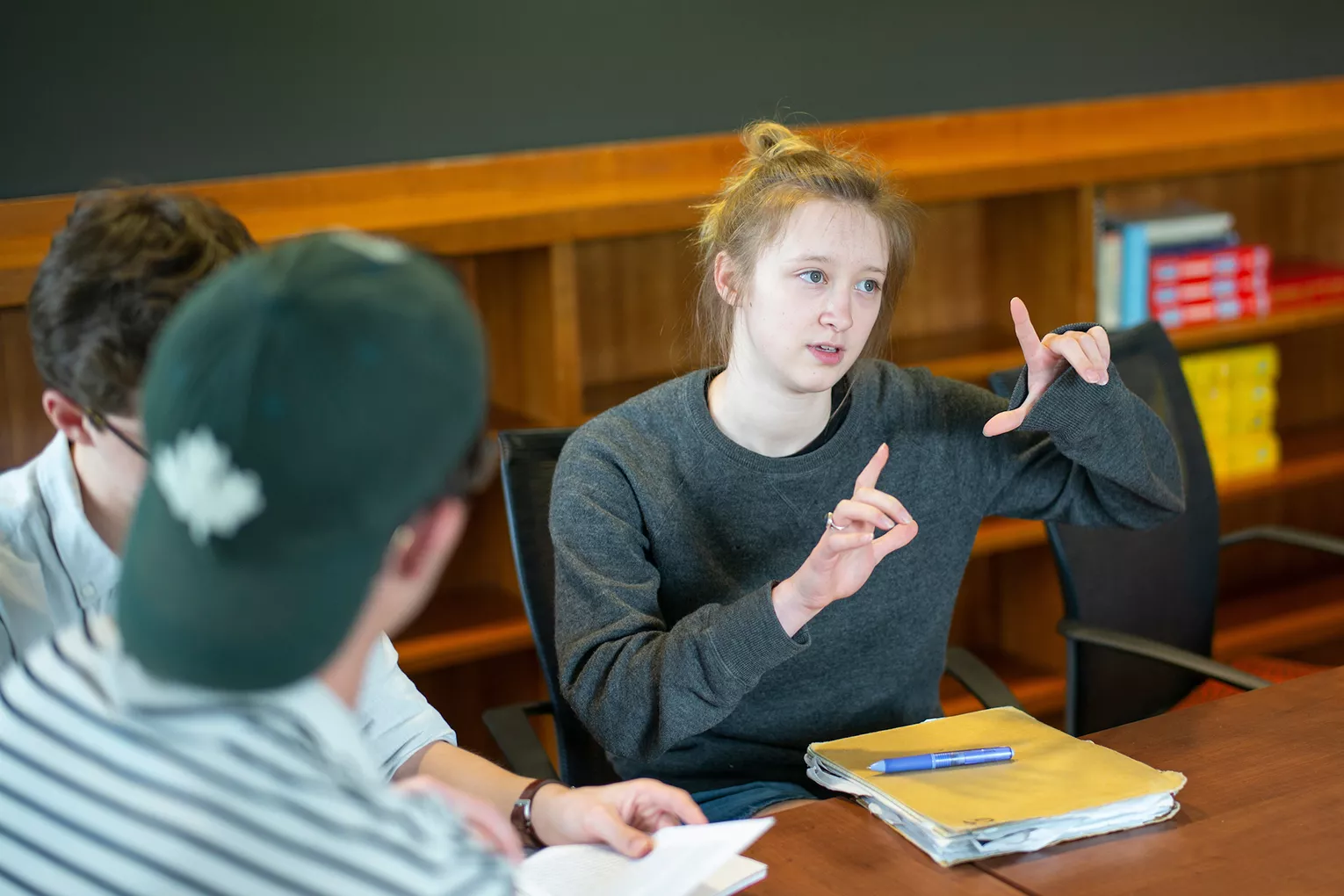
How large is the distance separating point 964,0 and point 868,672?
2.11m

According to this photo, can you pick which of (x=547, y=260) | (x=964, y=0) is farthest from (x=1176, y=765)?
(x=964, y=0)

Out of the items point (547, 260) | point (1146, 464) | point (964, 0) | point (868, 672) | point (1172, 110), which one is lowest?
point (868, 672)

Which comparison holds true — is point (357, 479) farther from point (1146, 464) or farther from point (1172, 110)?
point (1172, 110)

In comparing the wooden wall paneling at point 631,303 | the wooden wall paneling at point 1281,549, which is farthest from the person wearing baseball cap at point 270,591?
the wooden wall paneling at point 1281,549

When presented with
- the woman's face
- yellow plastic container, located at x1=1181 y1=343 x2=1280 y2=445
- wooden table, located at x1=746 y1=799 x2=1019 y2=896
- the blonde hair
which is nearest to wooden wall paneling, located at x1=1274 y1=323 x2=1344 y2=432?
yellow plastic container, located at x1=1181 y1=343 x2=1280 y2=445

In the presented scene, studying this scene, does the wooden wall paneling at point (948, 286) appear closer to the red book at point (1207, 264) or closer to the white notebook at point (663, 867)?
the red book at point (1207, 264)

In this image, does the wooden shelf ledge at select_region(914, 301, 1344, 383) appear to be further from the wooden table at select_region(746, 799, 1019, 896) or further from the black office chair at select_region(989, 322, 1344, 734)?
the wooden table at select_region(746, 799, 1019, 896)

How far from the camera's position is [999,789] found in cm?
133

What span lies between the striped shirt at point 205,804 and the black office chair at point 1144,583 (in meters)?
1.62

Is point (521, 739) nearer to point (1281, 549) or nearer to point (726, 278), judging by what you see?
point (726, 278)

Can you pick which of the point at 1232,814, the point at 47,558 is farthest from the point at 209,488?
the point at 1232,814

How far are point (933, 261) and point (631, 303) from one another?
754 millimetres

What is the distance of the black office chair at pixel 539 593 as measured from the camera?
1.92 metres

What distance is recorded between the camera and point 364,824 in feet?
2.29
